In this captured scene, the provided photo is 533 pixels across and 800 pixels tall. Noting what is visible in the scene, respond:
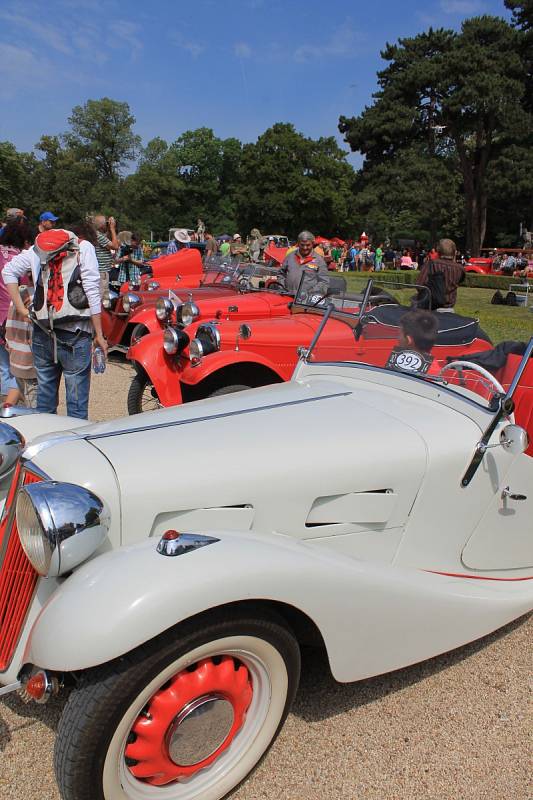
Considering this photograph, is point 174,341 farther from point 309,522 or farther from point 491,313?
point 491,313

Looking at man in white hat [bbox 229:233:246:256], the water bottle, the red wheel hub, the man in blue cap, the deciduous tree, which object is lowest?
the red wheel hub

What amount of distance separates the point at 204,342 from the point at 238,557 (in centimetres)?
347

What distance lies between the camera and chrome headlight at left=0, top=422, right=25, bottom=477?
2.50 metres

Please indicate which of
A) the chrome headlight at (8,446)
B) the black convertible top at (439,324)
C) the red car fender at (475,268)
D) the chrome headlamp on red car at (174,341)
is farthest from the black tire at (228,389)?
the red car fender at (475,268)

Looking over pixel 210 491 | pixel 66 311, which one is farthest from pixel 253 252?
pixel 210 491

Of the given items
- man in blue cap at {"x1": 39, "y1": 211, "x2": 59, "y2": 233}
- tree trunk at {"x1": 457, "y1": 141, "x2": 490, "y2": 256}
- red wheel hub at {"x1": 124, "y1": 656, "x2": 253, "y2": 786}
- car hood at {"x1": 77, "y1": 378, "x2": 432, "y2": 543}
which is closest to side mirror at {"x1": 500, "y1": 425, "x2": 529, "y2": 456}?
car hood at {"x1": 77, "y1": 378, "x2": 432, "y2": 543}

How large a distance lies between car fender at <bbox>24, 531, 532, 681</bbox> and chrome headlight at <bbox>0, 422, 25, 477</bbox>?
90 cm

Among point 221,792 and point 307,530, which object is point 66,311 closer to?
point 307,530

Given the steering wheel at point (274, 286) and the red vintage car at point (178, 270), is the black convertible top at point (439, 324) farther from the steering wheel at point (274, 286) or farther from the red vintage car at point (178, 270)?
the red vintage car at point (178, 270)

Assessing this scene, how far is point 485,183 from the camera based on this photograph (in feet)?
112

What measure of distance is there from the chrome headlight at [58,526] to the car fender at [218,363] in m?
3.06

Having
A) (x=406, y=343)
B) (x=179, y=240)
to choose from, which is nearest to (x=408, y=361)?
(x=406, y=343)

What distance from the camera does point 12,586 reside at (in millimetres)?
2070

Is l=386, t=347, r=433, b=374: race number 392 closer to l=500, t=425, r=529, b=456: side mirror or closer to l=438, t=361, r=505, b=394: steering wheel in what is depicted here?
l=438, t=361, r=505, b=394: steering wheel
